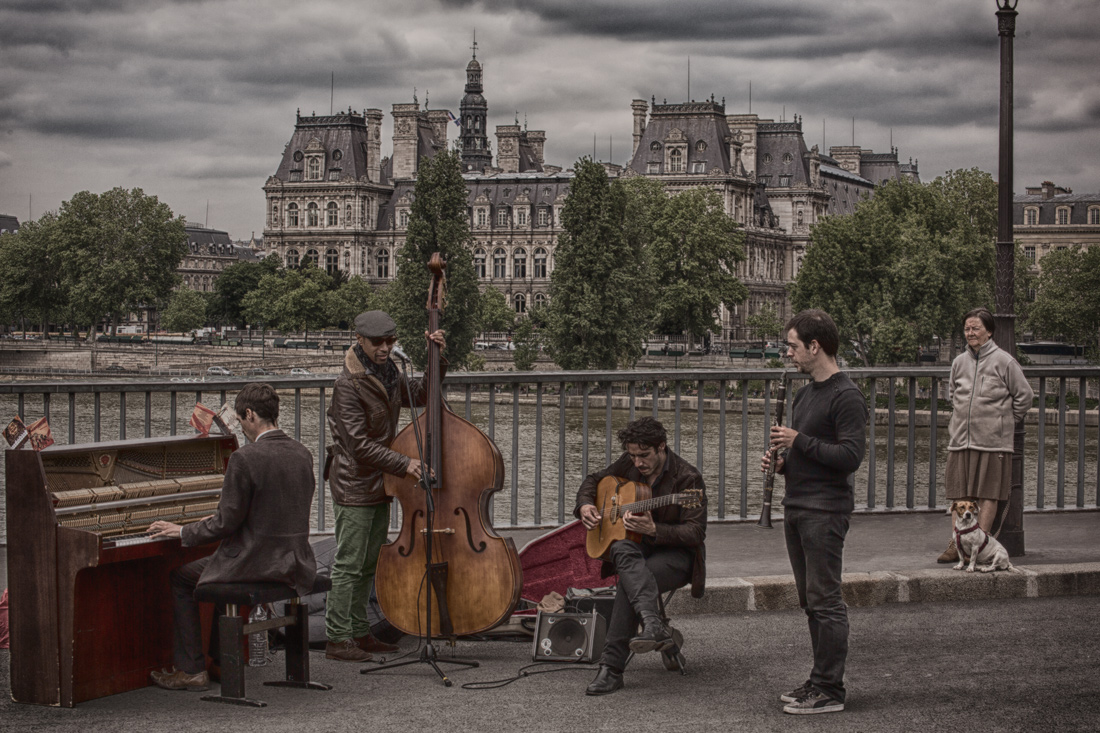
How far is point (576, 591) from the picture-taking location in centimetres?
655

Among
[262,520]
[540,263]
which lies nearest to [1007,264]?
[262,520]

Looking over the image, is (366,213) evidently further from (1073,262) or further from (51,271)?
(1073,262)

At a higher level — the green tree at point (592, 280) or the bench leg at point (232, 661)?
the green tree at point (592, 280)

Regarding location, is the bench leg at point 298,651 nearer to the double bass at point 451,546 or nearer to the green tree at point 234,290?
the double bass at point 451,546

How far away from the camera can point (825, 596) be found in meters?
5.36

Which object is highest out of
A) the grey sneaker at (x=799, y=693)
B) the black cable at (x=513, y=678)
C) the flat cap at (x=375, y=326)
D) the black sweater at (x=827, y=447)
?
the flat cap at (x=375, y=326)

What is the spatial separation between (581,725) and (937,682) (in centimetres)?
163

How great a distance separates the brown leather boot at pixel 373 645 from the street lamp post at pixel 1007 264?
3.90 metres

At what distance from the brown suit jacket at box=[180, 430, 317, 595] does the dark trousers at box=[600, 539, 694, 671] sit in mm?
1285

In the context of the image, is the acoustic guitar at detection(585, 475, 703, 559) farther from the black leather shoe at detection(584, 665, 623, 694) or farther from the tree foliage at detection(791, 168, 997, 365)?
the tree foliage at detection(791, 168, 997, 365)

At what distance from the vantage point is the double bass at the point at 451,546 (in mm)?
6012

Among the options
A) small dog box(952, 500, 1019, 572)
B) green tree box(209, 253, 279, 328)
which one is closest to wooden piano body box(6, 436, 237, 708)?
small dog box(952, 500, 1019, 572)

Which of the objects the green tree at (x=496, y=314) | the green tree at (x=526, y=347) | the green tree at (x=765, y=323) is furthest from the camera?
the green tree at (x=496, y=314)

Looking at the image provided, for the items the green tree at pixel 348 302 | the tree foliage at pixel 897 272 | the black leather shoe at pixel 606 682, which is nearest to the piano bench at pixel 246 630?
the black leather shoe at pixel 606 682
